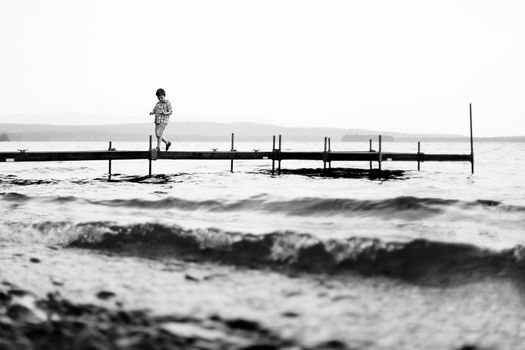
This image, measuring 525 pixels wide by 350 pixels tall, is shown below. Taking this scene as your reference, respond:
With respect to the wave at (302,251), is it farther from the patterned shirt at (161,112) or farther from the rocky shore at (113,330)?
the patterned shirt at (161,112)

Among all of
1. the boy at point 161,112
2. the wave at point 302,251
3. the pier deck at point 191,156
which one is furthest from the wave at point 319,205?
the boy at point 161,112

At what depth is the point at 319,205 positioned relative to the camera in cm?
1047

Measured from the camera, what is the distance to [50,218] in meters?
8.02

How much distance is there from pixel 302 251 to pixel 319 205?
4.67 metres

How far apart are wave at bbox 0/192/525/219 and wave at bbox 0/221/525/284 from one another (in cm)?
300

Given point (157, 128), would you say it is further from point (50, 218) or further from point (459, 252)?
point (459, 252)

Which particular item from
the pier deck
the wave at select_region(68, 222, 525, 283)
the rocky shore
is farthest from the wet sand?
the pier deck

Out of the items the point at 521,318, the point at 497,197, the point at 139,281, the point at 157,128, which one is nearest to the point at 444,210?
the point at 497,197

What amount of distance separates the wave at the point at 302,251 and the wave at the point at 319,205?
3005mm

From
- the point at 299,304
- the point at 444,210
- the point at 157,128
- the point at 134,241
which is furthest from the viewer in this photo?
the point at 157,128

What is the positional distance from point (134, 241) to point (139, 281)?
7.05 ft

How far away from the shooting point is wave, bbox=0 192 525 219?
9703mm

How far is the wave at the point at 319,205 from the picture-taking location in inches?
382

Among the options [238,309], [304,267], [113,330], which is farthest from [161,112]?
[113,330]
